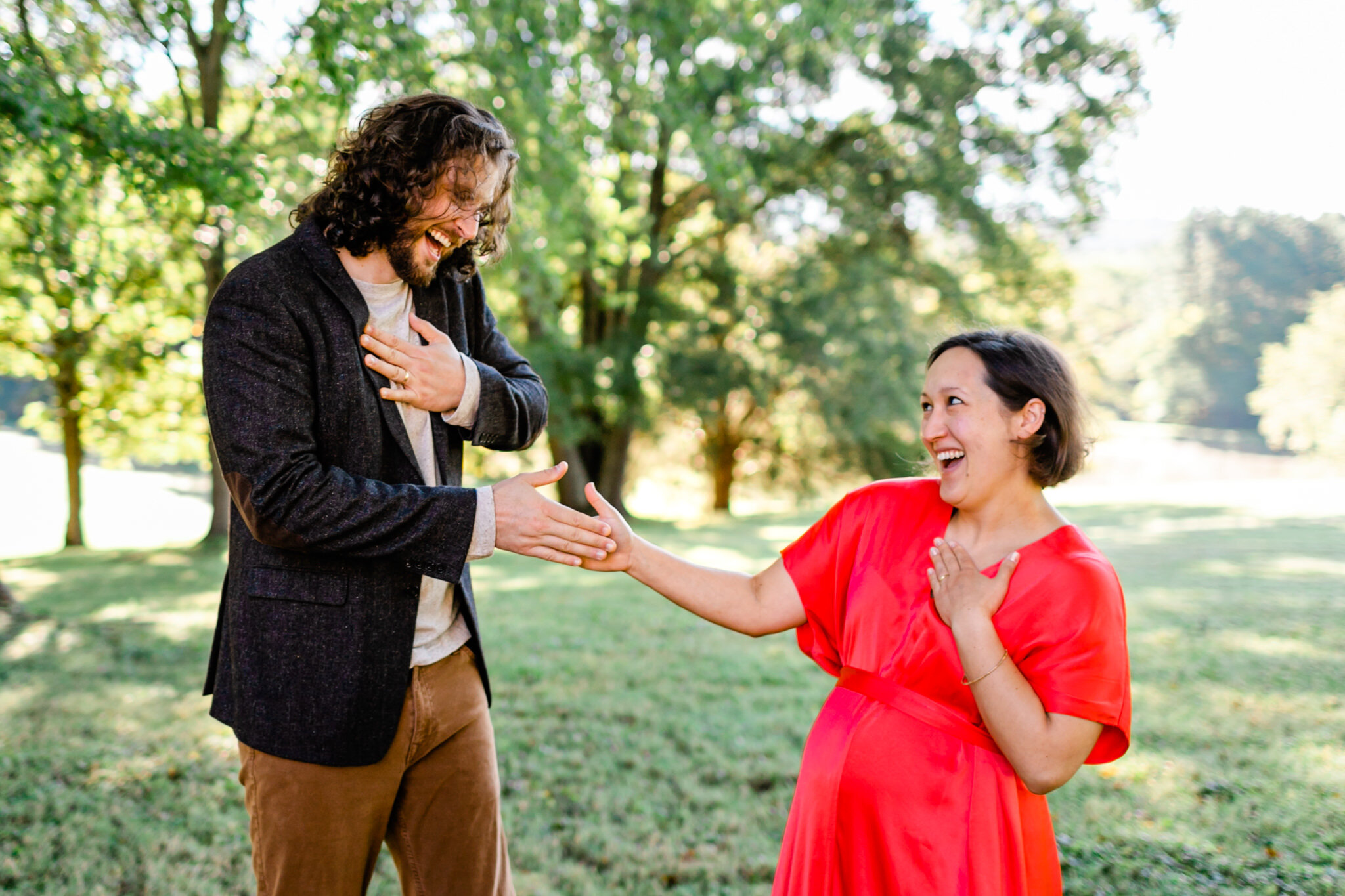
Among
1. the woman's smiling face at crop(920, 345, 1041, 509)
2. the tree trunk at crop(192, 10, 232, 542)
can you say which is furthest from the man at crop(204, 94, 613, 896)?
the tree trunk at crop(192, 10, 232, 542)

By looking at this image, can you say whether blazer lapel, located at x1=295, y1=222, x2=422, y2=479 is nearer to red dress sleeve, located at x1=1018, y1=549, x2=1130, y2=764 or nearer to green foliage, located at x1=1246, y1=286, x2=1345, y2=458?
red dress sleeve, located at x1=1018, y1=549, x2=1130, y2=764

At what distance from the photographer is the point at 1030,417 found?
2148 millimetres

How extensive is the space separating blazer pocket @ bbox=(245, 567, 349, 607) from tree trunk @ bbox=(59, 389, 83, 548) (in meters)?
18.0

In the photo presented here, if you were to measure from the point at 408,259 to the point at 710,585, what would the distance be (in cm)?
121

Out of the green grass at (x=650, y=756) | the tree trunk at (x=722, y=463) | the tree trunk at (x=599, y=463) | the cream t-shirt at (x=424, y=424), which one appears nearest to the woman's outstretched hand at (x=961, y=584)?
the cream t-shirt at (x=424, y=424)

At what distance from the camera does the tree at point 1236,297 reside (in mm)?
31891

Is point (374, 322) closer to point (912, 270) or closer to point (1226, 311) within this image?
point (912, 270)

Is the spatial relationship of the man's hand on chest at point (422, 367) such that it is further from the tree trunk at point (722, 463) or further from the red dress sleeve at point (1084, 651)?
the tree trunk at point (722, 463)

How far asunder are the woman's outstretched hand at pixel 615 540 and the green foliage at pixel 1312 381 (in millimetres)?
33408

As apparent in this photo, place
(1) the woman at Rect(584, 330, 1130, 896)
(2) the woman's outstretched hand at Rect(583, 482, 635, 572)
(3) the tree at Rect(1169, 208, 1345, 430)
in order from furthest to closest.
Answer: (3) the tree at Rect(1169, 208, 1345, 430) → (2) the woman's outstretched hand at Rect(583, 482, 635, 572) → (1) the woman at Rect(584, 330, 1130, 896)

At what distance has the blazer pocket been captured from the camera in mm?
1859

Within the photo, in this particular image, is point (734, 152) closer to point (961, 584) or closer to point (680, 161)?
point (680, 161)

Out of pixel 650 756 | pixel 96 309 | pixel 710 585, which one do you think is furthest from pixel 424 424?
pixel 96 309

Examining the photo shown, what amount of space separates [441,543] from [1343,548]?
646 inches
